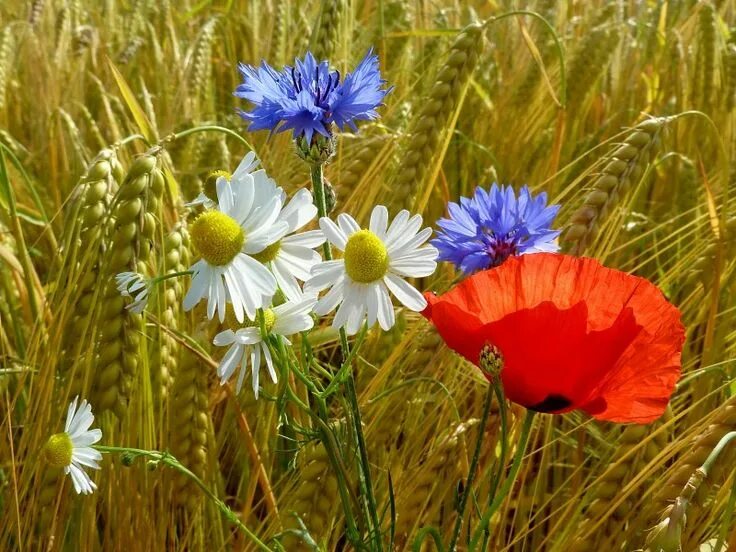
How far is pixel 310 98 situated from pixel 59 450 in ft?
0.89

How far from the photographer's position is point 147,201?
0.62m

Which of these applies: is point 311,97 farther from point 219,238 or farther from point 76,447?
point 76,447

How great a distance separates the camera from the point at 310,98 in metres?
0.55

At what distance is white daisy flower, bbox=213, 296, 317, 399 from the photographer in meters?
0.48

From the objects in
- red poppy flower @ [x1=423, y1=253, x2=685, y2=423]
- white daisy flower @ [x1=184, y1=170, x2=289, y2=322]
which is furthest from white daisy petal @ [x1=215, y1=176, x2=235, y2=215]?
red poppy flower @ [x1=423, y1=253, x2=685, y2=423]

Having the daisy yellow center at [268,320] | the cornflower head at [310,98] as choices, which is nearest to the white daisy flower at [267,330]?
the daisy yellow center at [268,320]

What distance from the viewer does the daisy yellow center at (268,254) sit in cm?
48

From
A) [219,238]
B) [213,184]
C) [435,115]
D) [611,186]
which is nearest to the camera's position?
[219,238]

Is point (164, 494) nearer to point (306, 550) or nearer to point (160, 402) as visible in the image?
point (160, 402)

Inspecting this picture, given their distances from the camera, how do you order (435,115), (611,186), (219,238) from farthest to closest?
(435,115)
(611,186)
(219,238)

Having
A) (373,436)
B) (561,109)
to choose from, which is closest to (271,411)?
(373,436)

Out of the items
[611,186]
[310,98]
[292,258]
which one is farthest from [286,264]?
[611,186]

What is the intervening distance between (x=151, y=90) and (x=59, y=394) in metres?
→ 1.31

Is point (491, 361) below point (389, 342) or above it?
above
